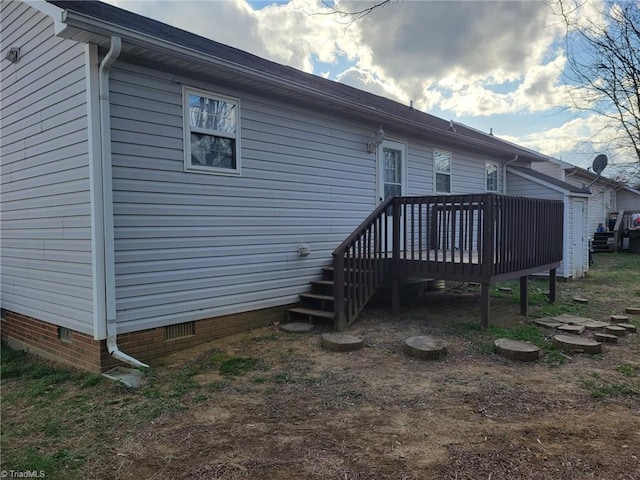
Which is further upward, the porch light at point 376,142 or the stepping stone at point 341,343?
the porch light at point 376,142

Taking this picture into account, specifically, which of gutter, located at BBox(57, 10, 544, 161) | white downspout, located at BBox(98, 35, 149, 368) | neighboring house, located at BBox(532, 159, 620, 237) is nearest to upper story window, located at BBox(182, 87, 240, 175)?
gutter, located at BBox(57, 10, 544, 161)

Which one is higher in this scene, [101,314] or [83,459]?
[101,314]

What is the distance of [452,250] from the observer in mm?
6090

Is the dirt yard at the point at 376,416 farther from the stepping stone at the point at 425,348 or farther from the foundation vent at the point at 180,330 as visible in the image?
the foundation vent at the point at 180,330

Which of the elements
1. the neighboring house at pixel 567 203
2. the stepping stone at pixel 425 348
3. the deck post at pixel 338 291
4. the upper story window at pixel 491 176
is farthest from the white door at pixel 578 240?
the deck post at pixel 338 291

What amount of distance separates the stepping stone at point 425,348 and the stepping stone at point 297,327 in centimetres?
142

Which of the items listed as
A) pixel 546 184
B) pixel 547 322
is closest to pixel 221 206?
pixel 547 322

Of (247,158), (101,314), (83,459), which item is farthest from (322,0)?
(83,459)

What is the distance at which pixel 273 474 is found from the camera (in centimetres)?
252

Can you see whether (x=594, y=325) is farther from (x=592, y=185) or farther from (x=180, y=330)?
(x=592, y=185)

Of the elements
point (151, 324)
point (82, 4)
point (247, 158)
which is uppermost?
point (82, 4)

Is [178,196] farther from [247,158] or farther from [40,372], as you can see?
[40,372]

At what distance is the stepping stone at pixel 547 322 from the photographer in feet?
19.6

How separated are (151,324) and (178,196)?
4.96 ft
